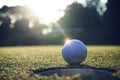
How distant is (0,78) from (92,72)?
12.3 ft

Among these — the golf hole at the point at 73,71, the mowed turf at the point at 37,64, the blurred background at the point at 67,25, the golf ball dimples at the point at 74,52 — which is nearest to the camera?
the mowed turf at the point at 37,64

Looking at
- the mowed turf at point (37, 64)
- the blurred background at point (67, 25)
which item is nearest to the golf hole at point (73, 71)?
the mowed turf at point (37, 64)

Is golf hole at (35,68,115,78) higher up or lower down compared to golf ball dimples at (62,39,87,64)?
lower down

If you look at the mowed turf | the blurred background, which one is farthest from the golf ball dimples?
the blurred background

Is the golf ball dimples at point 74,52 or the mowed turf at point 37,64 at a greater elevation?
the golf ball dimples at point 74,52

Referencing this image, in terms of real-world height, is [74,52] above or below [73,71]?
above

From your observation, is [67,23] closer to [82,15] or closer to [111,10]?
[82,15]

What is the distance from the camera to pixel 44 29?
72250 mm

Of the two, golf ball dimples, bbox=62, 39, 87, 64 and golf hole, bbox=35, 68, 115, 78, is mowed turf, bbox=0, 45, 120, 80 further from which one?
golf ball dimples, bbox=62, 39, 87, 64

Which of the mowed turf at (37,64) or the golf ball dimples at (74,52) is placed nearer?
the mowed turf at (37,64)

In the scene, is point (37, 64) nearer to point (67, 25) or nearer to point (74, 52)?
point (74, 52)

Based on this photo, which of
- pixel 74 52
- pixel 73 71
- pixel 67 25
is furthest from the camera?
pixel 67 25

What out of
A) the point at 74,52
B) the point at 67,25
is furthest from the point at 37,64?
the point at 67,25

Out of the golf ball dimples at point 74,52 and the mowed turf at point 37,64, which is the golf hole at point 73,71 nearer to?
the mowed turf at point 37,64
